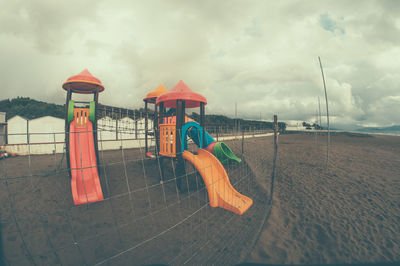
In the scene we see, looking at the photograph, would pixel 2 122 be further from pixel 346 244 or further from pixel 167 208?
pixel 346 244

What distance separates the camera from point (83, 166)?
5461mm

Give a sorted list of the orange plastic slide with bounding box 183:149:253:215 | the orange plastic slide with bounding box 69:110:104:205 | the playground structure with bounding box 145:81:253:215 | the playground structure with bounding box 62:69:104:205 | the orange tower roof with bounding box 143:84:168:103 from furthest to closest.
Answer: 1. the orange tower roof with bounding box 143:84:168:103
2. the playground structure with bounding box 62:69:104:205
3. the orange plastic slide with bounding box 69:110:104:205
4. the playground structure with bounding box 145:81:253:215
5. the orange plastic slide with bounding box 183:149:253:215

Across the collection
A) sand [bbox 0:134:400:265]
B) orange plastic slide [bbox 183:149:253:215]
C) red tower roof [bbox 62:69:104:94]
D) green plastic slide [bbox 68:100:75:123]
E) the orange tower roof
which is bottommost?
sand [bbox 0:134:400:265]

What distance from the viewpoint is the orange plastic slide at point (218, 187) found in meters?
4.41

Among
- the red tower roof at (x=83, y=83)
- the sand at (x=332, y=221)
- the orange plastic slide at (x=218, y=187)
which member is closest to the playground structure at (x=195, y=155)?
the orange plastic slide at (x=218, y=187)

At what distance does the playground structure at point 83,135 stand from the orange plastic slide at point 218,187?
10.3ft

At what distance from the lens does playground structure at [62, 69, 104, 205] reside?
5211 mm

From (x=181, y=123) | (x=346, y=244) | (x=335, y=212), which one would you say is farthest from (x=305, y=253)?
(x=181, y=123)

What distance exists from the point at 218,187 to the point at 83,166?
14.7 ft

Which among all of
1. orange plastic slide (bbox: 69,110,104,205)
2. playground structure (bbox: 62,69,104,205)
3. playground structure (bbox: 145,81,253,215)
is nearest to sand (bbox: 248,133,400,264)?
playground structure (bbox: 145,81,253,215)

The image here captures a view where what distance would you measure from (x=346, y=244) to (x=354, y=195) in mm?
2687

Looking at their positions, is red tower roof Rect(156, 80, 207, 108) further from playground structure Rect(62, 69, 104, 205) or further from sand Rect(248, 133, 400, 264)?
sand Rect(248, 133, 400, 264)

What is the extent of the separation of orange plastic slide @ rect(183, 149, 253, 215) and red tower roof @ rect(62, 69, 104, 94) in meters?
4.40

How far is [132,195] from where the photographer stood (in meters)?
5.30
